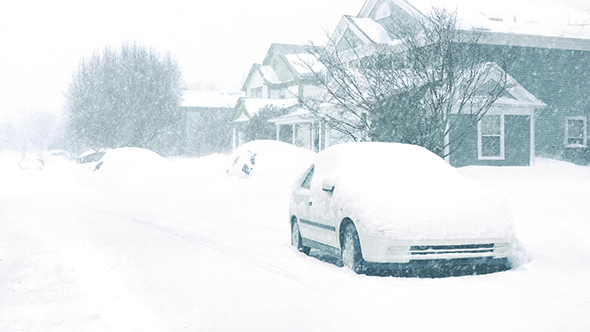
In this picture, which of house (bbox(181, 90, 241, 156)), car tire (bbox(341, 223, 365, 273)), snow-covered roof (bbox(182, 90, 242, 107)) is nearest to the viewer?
car tire (bbox(341, 223, 365, 273))

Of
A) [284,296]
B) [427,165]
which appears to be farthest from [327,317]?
[427,165]

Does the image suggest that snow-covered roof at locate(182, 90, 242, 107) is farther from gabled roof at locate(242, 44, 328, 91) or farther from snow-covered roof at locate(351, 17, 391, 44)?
snow-covered roof at locate(351, 17, 391, 44)

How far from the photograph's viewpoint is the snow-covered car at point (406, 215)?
26.3ft

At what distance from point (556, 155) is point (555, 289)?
23183mm

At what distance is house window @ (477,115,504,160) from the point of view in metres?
26.3

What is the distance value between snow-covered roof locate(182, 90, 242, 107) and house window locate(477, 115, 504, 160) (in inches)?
1730

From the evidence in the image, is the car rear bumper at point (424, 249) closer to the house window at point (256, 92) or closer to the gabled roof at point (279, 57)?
the gabled roof at point (279, 57)

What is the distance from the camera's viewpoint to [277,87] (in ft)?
164

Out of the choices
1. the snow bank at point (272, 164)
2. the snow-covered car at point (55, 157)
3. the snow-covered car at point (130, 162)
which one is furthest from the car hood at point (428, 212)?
the snow-covered car at point (55, 157)

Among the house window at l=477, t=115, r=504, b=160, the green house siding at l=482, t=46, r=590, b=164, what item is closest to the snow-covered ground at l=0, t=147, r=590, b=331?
the house window at l=477, t=115, r=504, b=160

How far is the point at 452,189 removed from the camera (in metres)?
8.69

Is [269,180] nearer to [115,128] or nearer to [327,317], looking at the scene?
[327,317]

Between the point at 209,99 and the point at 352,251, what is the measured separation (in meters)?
65.9

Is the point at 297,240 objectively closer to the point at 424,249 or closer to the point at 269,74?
the point at 424,249
